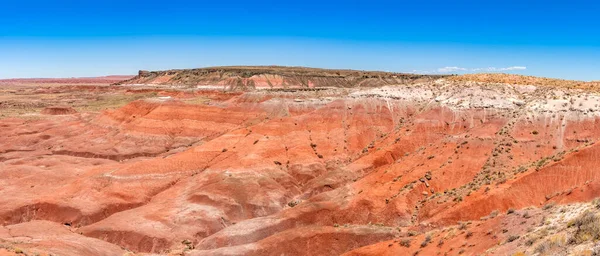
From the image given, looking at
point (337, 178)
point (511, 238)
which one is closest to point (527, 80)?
point (337, 178)

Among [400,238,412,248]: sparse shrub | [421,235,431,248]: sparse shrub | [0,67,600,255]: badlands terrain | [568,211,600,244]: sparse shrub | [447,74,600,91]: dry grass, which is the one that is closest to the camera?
[568,211,600,244]: sparse shrub

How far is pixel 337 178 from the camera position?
144 feet

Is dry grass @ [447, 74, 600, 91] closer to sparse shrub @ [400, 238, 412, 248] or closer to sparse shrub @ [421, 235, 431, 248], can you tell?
sparse shrub @ [421, 235, 431, 248]

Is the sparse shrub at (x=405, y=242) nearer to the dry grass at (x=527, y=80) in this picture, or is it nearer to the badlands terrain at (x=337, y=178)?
the badlands terrain at (x=337, y=178)

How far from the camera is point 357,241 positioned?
92.6ft

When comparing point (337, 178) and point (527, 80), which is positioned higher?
point (527, 80)

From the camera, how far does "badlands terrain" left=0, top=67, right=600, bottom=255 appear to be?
24.2 m

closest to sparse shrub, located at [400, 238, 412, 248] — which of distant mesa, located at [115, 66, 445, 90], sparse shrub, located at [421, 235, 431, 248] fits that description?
sparse shrub, located at [421, 235, 431, 248]

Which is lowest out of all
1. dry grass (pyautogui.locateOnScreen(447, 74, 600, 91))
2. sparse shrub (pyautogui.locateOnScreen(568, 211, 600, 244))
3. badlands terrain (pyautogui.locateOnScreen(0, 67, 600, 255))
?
badlands terrain (pyautogui.locateOnScreen(0, 67, 600, 255))

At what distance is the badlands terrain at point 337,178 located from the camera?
79.5 ft

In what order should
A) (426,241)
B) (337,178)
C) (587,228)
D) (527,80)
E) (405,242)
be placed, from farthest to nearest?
(527,80)
(337,178)
(405,242)
(426,241)
(587,228)

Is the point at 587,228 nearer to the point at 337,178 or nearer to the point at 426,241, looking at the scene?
the point at 426,241

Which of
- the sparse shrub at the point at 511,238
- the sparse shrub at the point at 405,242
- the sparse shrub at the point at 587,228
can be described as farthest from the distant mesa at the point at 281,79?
the sparse shrub at the point at 587,228

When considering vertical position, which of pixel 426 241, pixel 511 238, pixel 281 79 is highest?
pixel 281 79
